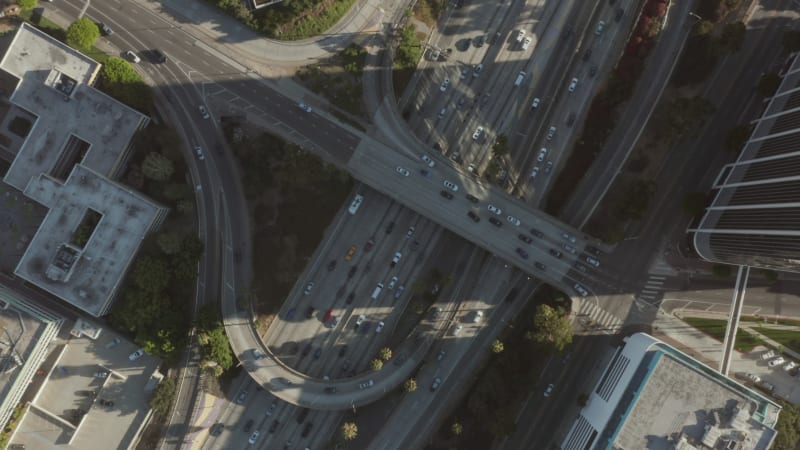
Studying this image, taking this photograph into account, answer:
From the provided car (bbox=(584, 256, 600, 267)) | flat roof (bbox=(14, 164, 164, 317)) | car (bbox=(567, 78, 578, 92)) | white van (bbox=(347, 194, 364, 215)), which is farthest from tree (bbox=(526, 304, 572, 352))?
flat roof (bbox=(14, 164, 164, 317))

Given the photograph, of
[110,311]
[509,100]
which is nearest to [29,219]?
[110,311]

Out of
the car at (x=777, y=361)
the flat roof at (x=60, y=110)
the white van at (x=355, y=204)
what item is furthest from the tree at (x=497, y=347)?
the flat roof at (x=60, y=110)

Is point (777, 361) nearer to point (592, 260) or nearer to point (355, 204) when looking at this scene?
point (592, 260)

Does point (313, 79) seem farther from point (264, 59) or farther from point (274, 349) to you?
point (274, 349)

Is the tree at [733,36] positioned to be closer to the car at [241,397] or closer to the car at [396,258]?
the car at [396,258]

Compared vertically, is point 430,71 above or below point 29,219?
above

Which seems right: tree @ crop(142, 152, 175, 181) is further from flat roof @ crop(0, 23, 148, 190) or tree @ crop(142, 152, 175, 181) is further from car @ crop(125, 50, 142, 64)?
car @ crop(125, 50, 142, 64)
